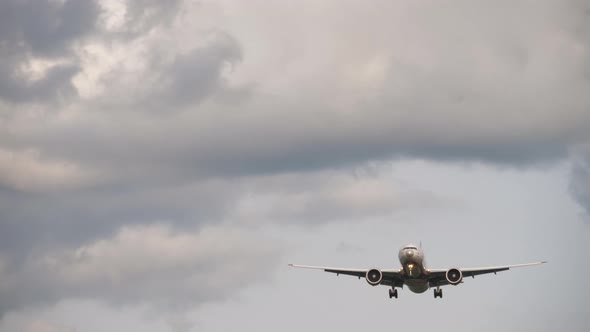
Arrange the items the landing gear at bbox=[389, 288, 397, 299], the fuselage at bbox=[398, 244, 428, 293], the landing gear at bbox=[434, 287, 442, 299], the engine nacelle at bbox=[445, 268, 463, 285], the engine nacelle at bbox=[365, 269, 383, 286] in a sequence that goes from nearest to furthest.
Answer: the fuselage at bbox=[398, 244, 428, 293], the engine nacelle at bbox=[445, 268, 463, 285], the engine nacelle at bbox=[365, 269, 383, 286], the landing gear at bbox=[434, 287, 442, 299], the landing gear at bbox=[389, 288, 397, 299]

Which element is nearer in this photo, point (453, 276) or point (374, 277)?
point (453, 276)

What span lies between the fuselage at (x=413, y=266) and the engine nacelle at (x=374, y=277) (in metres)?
3.36

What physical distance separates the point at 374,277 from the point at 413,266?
29.1ft

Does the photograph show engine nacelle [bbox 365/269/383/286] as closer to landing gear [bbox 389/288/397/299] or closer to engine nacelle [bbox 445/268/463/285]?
landing gear [bbox 389/288/397/299]

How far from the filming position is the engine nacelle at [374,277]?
162 meters

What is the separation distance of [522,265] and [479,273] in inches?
396

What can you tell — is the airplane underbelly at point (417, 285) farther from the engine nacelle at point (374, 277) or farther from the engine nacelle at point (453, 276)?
the engine nacelle at point (374, 277)

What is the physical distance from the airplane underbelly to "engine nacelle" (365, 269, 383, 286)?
3527 mm

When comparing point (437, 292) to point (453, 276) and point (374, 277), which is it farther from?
point (374, 277)

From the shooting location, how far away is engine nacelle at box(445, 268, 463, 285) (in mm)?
161500

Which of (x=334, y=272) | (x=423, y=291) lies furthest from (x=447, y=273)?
(x=334, y=272)

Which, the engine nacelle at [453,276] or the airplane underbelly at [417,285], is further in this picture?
the engine nacelle at [453,276]

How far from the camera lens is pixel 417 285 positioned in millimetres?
160875

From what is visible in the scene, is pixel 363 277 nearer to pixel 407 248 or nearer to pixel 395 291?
pixel 395 291
